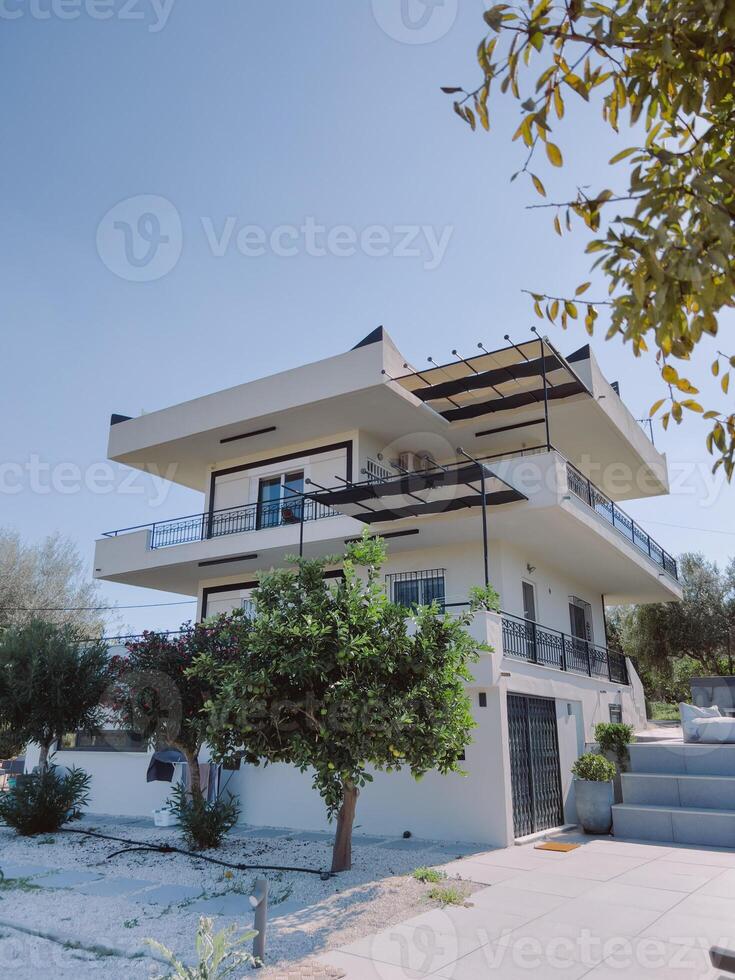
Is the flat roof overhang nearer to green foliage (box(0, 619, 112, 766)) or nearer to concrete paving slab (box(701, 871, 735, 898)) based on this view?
green foliage (box(0, 619, 112, 766))

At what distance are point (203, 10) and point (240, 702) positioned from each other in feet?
23.6

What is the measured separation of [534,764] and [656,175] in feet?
37.4

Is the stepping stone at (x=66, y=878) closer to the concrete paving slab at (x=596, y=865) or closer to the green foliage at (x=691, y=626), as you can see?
the concrete paving slab at (x=596, y=865)

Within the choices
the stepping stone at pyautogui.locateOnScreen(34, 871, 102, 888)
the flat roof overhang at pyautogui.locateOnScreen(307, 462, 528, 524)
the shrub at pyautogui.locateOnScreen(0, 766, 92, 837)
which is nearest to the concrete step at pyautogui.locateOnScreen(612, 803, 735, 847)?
the flat roof overhang at pyautogui.locateOnScreen(307, 462, 528, 524)

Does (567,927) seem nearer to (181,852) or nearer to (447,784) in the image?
(447,784)

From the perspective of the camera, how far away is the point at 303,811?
12.8 meters

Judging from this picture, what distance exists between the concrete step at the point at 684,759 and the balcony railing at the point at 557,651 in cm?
222

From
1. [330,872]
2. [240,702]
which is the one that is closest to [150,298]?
[240,702]

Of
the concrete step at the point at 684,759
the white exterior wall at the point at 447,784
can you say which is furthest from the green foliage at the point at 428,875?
the concrete step at the point at 684,759

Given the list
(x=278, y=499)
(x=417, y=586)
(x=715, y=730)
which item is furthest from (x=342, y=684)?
(x=278, y=499)

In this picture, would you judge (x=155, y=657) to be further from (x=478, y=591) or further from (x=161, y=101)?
(x=161, y=101)

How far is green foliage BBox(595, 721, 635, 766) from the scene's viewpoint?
13.6 metres

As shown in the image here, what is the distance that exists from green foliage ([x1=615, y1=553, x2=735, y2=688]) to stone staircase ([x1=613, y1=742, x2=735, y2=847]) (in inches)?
574

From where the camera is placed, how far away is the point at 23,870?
9570 mm
